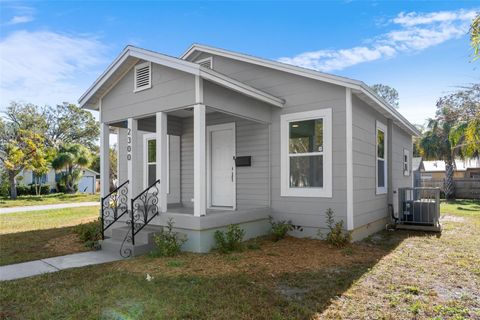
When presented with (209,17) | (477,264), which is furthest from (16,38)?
(477,264)

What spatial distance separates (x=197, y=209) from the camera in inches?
229

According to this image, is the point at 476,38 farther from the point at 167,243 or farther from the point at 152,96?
the point at 152,96

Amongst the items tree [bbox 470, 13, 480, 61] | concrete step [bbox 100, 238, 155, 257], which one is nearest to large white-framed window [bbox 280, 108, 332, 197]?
concrete step [bbox 100, 238, 155, 257]

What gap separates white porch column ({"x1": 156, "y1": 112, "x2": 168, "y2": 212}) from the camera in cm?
621

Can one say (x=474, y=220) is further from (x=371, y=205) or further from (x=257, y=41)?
(x=257, y=41)

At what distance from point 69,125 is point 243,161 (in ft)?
125

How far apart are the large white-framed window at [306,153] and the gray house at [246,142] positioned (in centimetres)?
2

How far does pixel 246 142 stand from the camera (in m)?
7.99

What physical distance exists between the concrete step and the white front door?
2583 mm

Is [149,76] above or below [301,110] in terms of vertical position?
above

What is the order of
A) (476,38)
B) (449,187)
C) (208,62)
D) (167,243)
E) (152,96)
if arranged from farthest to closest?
(449,187), (208,62), (152,96), (167,243), (476,38)

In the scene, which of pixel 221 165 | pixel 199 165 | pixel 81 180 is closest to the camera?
pixel 199 165

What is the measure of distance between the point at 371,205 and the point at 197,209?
4619 millimetres

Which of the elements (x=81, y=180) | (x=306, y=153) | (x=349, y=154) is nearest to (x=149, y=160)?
(x=306, y=153)
